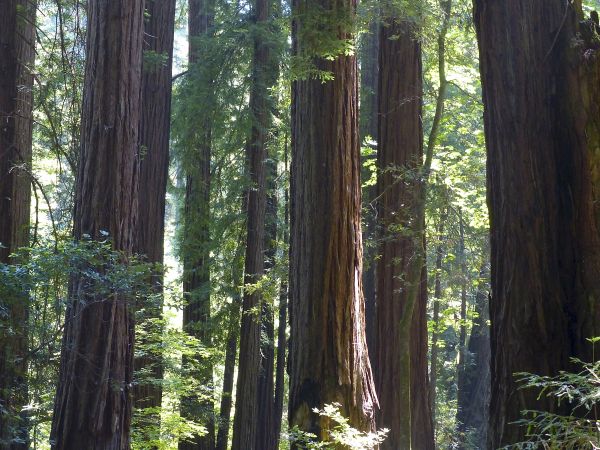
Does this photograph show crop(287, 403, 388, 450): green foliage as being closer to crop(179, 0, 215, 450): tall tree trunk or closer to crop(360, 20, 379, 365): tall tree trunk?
crop(360, 20, 379, 365): tall tree trunk

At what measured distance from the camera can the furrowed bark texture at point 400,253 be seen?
10.7 m

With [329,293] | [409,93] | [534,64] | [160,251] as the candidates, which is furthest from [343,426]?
[160,251]

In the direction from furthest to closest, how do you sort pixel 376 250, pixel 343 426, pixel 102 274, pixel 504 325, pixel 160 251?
1. pixel 160 251
2. pixel 376 250
3. pixel 102 274
4. pixel 343 426
5. pixel 504 325

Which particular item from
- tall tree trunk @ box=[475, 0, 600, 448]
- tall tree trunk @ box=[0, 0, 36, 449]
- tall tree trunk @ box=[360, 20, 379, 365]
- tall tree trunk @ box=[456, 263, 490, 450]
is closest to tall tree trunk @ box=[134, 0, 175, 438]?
tall tree trunk @ box=[0, 0, 36, 449]

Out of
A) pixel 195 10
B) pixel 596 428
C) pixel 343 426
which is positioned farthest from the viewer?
pixel 195 10

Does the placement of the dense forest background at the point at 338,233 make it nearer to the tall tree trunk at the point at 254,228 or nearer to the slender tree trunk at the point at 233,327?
the tall tree trunk at the point at 254,228

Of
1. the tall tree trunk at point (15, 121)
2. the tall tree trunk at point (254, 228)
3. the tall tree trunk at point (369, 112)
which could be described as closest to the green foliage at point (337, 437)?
the tall tree trunk at point (15, 121)

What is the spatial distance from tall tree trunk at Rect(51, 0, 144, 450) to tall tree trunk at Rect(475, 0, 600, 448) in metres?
3.57

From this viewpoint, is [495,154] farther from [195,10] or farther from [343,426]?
[195,10]

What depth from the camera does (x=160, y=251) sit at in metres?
14.8

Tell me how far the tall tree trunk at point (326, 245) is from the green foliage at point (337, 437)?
25cm

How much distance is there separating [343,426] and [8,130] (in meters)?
6.73

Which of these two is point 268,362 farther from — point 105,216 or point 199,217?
point 105,216

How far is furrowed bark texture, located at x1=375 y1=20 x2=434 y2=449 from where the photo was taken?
423 inches
